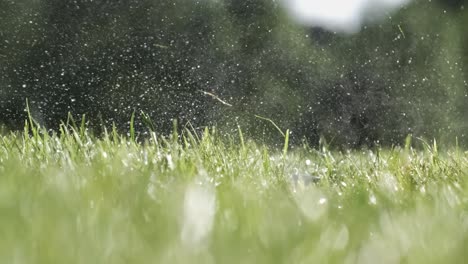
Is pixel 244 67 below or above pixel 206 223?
below

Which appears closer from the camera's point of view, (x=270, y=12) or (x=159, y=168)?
(x=159, y=168)

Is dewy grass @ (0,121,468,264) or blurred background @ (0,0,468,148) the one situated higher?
dewy grass @ (0,121,468,264)

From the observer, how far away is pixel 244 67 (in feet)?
33.0

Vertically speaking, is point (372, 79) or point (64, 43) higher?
point (64, 43)

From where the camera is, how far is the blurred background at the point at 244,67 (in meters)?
8.28

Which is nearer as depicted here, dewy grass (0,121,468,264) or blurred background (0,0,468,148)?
dewy grass (0,121,468,264)

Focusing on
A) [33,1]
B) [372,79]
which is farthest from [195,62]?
[372,79]

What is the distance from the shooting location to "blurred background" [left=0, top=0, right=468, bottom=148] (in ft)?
27.2

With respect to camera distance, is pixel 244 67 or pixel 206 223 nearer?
pixel 206 223

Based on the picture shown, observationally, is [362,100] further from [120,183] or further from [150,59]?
[120,183]

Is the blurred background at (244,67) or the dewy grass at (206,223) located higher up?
the dewy grass at (206,223)

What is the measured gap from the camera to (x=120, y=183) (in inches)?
40.4

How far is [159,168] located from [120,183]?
36 centimetres

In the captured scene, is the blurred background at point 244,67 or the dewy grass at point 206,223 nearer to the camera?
the dewy grass at point 206,223
